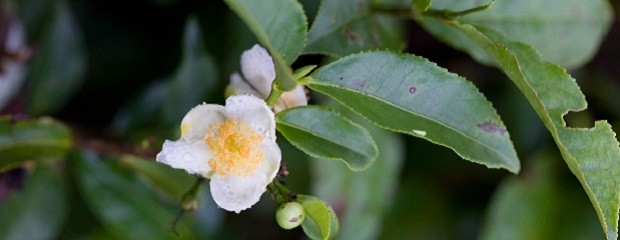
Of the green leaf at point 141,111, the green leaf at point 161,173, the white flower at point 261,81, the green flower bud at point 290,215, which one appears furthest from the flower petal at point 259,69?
the green leaf at point 141,111

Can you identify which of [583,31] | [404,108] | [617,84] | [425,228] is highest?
[404,108]

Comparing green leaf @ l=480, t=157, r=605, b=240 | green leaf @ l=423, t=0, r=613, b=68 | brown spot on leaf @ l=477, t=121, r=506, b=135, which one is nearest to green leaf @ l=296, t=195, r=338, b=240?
brown spot on leaf @ l=477, t=121, r=506, b=135

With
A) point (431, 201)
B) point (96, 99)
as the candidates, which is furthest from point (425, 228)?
point (96, 99)

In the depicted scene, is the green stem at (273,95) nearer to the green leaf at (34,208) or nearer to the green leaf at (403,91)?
the green leaf at (403,91)

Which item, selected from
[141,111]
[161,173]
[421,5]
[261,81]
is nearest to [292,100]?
[261,81]

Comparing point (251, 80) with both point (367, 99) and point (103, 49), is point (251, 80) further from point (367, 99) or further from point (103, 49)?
point (103, 49)

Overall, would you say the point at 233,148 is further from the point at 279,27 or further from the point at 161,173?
the point at 161,173

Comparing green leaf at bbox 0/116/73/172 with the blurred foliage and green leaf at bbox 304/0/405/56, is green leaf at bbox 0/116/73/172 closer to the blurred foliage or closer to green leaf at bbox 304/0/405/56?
the blurred foliage
